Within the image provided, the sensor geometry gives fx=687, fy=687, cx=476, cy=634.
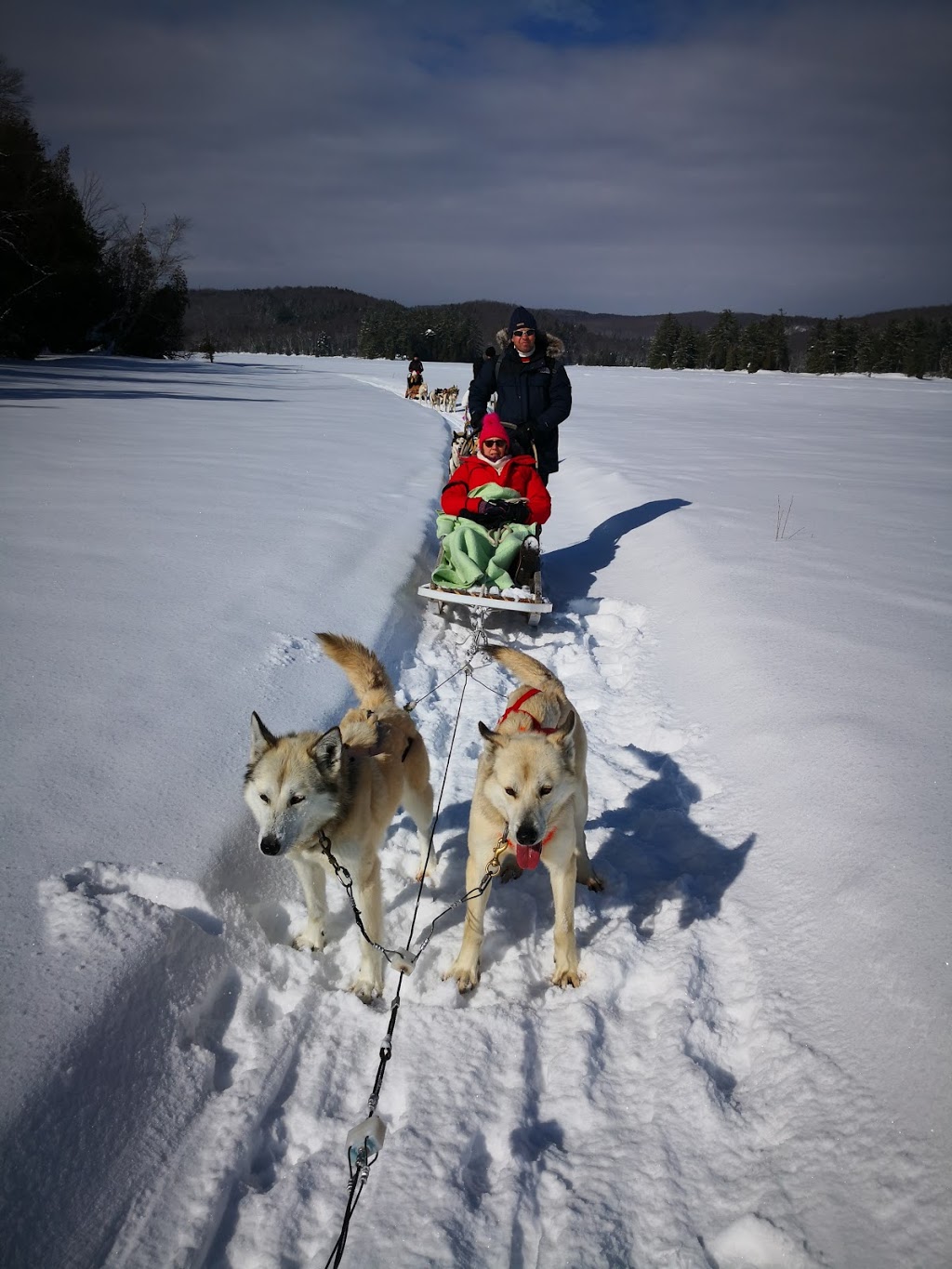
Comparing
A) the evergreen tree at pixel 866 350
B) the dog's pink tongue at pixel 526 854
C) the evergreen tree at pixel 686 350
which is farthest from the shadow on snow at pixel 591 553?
the evergreen tree at pixel 686 350

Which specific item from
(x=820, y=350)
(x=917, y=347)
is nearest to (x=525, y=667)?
(x=917, y=347)

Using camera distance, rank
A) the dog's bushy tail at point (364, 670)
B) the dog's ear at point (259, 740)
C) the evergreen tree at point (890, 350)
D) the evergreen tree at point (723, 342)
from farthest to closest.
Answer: the evergreen tree at point (723, 342) < the evergreen tree at point (890, 350) < the dog's bushy tail at point (364, 670) < the dog's ear at point (259, 740)

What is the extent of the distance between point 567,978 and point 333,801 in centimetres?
112

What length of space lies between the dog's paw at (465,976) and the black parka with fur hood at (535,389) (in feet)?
17.4

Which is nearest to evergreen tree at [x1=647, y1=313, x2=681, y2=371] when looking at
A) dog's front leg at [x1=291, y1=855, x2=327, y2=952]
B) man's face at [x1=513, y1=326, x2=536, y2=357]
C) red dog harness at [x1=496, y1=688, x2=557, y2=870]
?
man's face at [x1=513, y1=326, x2=536, y2=357]

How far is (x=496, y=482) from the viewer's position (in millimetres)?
6191

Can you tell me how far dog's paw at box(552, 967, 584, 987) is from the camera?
259 centimetres

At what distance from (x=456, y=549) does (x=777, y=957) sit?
386cm

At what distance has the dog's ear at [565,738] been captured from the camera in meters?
2.67

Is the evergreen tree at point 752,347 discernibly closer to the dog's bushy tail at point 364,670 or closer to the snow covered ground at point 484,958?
the snow covered ground at point 484,958

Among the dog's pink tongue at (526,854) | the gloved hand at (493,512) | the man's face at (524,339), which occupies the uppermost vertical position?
the man's face at (524,339)

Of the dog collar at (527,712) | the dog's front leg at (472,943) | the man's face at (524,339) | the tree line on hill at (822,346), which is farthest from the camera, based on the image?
the tree line on hill at (822,346)

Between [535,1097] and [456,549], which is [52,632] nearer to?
[456,549]

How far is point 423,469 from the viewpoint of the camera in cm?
1116
